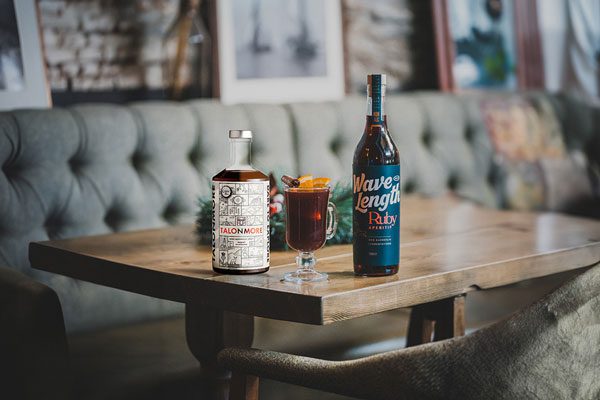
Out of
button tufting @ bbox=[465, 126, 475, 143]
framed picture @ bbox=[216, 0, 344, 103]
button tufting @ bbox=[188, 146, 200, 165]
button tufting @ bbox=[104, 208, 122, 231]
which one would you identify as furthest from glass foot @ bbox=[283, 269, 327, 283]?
button tufting @ bbox=[465, 126, 475, 143]

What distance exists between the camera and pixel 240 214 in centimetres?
146

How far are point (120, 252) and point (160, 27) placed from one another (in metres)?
1.45

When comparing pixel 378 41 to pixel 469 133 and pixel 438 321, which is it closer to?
pixel 469 133

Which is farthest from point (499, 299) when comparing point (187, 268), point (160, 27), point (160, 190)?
point (187, 268)

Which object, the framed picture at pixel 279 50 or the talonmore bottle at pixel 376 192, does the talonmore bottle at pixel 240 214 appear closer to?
the talonmore bottle at pixel 376 192

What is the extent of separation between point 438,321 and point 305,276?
658 millimetres

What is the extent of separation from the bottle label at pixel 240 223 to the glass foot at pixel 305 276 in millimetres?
55

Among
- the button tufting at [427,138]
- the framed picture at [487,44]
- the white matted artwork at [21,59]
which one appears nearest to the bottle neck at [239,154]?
the white matted artwork at [21,59]

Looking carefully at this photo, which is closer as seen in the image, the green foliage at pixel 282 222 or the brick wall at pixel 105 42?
the green foliage at pixel 282 222

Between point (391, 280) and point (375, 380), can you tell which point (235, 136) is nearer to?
point (391, 280)

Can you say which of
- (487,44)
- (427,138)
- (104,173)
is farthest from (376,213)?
(487,44)

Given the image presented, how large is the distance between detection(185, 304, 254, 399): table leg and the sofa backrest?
0.42 metres

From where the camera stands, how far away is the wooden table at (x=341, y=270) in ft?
4.56

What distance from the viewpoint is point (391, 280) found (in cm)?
145
